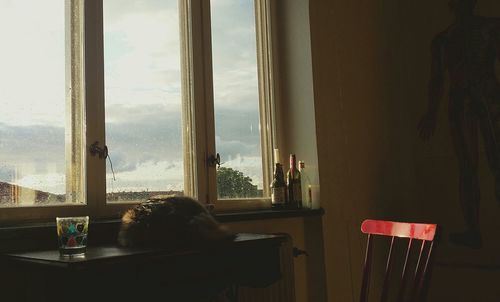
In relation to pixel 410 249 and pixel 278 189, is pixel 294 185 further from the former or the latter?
pixel 410 249

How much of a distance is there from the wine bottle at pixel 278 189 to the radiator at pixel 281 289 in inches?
9.3

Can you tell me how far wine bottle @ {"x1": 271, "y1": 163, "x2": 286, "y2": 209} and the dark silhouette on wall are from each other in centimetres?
105

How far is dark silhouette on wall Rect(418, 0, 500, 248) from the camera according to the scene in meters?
2.82

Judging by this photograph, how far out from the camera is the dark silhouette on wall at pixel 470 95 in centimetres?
282

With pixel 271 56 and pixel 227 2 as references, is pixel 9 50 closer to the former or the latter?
pixel 227 2

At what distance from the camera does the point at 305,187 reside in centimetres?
266

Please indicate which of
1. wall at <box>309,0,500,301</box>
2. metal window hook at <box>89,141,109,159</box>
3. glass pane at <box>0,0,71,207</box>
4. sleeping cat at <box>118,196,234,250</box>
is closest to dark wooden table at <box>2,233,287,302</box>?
sleeping cat at <box>118,196,234,250</box>

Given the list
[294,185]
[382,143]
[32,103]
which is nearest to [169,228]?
[32,103]

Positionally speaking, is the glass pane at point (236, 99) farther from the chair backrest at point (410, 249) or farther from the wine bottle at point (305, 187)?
the chair backrest at point (410, 249)

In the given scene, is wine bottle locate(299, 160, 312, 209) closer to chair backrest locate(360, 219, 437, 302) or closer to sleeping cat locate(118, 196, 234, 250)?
chair backrest locate(360, 219, 437, 302)

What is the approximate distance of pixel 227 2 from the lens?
2.63 m

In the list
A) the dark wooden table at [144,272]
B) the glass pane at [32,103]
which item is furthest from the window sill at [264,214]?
the glass pane at [32,103]

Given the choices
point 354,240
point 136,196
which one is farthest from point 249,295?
point 354,240

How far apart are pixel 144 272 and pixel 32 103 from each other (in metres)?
0.86
